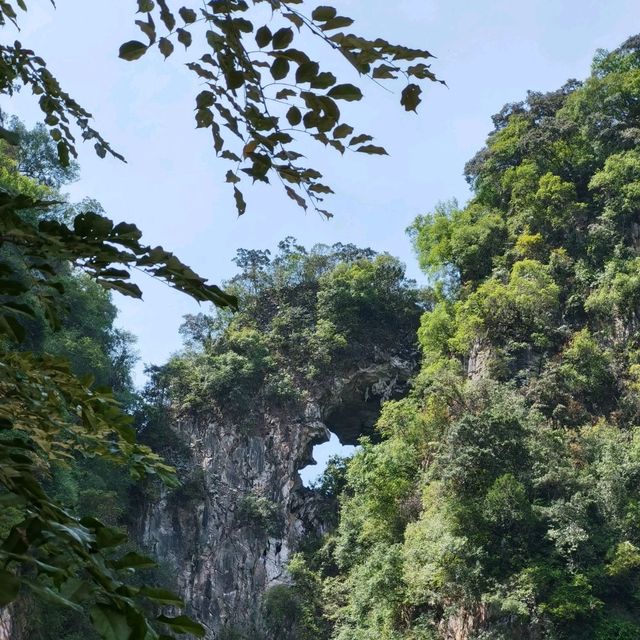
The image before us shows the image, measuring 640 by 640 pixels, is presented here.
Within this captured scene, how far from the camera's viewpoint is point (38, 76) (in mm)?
1468

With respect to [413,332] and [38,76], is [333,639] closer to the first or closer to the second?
[413,332]

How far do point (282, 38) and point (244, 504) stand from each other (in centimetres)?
1571

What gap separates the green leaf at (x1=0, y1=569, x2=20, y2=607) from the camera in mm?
626

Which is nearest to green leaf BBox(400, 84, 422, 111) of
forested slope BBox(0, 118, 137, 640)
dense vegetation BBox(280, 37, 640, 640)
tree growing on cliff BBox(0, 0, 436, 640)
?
tree growing on cliff BBox(0, 0, 436, 640)

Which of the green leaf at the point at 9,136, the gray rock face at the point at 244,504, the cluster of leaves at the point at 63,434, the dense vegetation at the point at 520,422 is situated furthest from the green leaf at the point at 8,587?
the gray rock face at the point at 244,504

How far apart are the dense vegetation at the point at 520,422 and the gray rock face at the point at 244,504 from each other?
→ 1.31m

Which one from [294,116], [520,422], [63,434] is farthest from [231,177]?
[520,422]

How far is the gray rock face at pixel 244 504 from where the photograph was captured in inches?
593

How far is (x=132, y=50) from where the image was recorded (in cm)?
103

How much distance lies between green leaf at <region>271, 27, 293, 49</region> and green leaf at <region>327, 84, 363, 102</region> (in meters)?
0.08

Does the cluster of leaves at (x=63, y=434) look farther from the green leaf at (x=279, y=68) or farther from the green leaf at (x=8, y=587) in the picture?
the green leaf at (x=279, y=68)

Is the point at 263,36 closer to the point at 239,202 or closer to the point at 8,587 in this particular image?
the point at 239,202

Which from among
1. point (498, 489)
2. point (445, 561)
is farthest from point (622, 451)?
point (445, 561)

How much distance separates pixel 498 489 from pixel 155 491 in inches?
282
